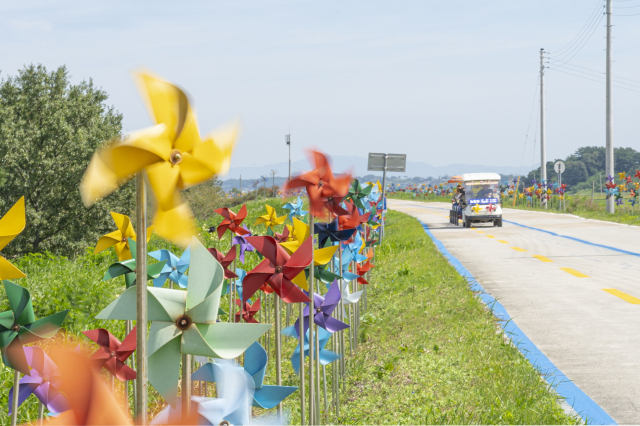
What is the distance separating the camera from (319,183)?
2934 mm

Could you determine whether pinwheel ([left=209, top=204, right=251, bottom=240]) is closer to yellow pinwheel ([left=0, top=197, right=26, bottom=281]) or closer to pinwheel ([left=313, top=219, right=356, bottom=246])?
pinwheel ([left=313, top=219, right=356, bottom=246])

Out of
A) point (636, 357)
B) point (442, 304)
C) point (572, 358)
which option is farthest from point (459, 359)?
point (442, 304)

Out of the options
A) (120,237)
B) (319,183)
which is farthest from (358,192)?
(120,237)

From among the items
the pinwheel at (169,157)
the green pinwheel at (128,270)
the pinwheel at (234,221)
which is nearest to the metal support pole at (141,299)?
the pinwheel at (169,157)

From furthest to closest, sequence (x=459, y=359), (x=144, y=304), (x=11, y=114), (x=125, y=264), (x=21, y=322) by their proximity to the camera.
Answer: (x=11, y=114) → (x=459, y=359) → (x=125, y=264) → (x=21, y=322) → (x=144, y=304)

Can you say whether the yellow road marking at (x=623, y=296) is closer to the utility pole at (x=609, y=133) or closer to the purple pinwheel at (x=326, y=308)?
the purple pinwheel at (x=326, y=308)

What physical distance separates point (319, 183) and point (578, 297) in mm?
6484

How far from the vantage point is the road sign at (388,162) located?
47.8 ft

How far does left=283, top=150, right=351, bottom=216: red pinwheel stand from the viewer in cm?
288

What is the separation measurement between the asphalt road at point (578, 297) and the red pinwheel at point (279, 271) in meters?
2.94

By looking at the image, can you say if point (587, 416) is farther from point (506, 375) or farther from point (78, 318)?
point (78, 318)

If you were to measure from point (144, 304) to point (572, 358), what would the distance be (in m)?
5.24

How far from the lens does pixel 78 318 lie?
552 centimetres

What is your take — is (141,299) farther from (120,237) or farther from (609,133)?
(609,133)
